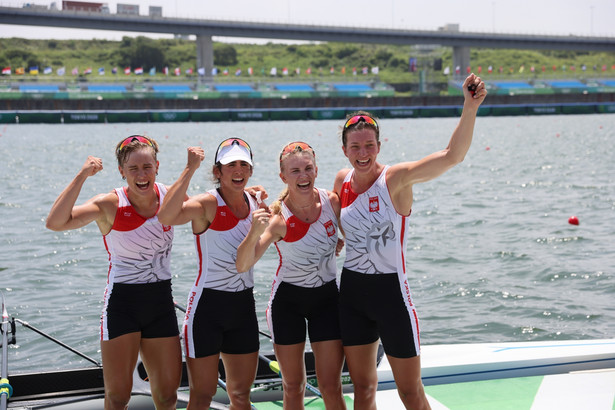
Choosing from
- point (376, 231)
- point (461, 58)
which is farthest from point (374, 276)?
point (461, 58)

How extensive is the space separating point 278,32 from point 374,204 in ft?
257

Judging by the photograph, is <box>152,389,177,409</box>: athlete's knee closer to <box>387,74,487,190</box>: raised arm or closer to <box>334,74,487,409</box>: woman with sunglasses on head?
<box>334,74,487,409</box>: woman with sunglasses on head

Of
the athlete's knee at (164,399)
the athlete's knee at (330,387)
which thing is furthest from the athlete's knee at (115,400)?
the athlete's knee at (330,387)

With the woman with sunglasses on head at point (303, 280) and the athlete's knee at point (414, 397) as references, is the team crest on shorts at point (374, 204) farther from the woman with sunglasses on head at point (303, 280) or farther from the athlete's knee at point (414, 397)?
the athlete's knee at point (414, 397)

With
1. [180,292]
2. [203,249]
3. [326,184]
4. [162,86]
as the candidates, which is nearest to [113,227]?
[203,249]

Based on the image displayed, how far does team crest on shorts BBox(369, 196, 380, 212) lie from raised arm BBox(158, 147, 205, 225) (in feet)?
3.67

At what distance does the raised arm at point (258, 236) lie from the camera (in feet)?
13.6

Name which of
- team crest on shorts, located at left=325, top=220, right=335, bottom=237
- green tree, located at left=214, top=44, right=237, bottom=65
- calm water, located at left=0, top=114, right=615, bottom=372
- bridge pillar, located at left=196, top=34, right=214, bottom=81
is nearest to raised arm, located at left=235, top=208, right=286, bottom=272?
team crest on shorts, located at left=325, top=220, right=335, bottom=237

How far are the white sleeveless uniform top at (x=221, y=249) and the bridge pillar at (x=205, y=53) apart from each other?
248ft

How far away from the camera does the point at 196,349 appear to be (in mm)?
4348

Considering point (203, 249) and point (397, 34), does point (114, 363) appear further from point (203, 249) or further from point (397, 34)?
point (397, 34)

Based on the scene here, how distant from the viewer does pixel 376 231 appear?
4.43 meters

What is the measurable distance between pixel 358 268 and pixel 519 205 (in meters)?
14.9

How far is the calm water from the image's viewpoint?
9.59 m
